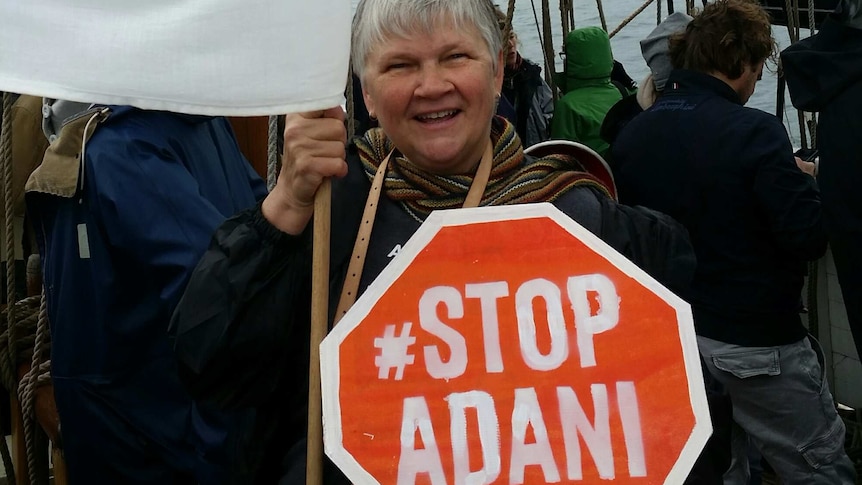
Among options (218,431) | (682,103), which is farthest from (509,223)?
(682,103)

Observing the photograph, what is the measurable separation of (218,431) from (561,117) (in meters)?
2.78

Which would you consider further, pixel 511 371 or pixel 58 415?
pixel 58 415

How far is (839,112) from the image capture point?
2031 millimetres

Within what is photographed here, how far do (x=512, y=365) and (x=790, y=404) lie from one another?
155 centimetres

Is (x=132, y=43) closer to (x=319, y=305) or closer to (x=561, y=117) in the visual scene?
(x=319, y=305)

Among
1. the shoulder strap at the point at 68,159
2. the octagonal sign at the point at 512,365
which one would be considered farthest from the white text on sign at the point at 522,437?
the shoulder strap at the point at 68,159

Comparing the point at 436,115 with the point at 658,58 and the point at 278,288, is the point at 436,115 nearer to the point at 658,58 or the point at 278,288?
the point at 278,288

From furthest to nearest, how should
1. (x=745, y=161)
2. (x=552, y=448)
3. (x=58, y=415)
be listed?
(x=745, y=161) → (x=58, y=415) → (x=552, y=448)

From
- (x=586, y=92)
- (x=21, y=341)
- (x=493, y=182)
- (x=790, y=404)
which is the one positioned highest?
(x=493, y=182)

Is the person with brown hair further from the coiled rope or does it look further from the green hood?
the green hood

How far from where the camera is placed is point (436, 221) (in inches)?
46.1

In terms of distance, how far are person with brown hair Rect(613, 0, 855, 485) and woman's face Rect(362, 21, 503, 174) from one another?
3.92 ft

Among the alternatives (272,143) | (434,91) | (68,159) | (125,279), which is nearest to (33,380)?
(125,279)

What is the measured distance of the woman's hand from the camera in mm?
1203
